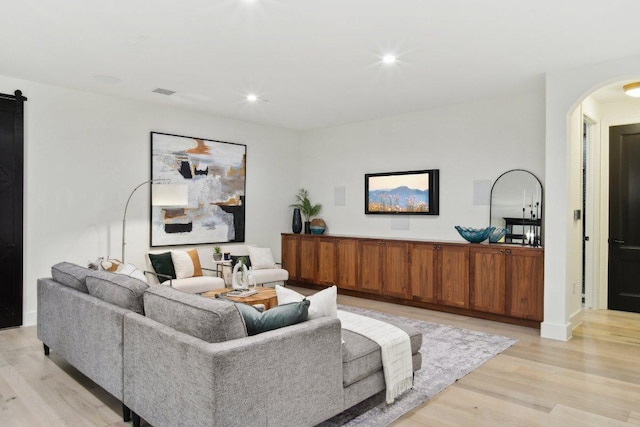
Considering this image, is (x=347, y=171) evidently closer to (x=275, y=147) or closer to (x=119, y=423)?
(x=275, y=147)

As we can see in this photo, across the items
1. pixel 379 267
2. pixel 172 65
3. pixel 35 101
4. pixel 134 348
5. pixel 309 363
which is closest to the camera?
pixel 309 363

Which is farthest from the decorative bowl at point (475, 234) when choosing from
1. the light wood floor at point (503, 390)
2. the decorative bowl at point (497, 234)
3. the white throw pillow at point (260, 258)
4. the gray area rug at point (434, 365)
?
the white throw pillow at point (260, 258)

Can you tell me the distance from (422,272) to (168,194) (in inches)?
130

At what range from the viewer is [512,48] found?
3725 mm

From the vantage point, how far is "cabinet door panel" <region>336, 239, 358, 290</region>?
6.31 meters

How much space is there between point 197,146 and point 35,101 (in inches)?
77.8

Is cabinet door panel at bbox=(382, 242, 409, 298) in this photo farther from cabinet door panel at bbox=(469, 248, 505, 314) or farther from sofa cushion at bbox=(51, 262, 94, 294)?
sofa cushion at bbox=(51, 262, 94, 294)

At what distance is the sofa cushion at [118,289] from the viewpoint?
2729 millimetres

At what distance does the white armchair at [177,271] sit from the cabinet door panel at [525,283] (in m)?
3.45

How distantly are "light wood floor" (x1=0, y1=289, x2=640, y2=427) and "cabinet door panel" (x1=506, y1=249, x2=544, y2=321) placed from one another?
41 centimetres

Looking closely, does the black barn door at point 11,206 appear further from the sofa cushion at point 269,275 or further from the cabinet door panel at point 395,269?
the cabinet door panel at point 395,269

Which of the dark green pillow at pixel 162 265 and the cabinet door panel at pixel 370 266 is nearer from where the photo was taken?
the dark green pillow at pixel 162 265

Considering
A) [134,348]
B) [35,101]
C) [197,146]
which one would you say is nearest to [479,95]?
[197,146]

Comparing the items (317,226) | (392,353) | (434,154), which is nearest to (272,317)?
(392,353)
